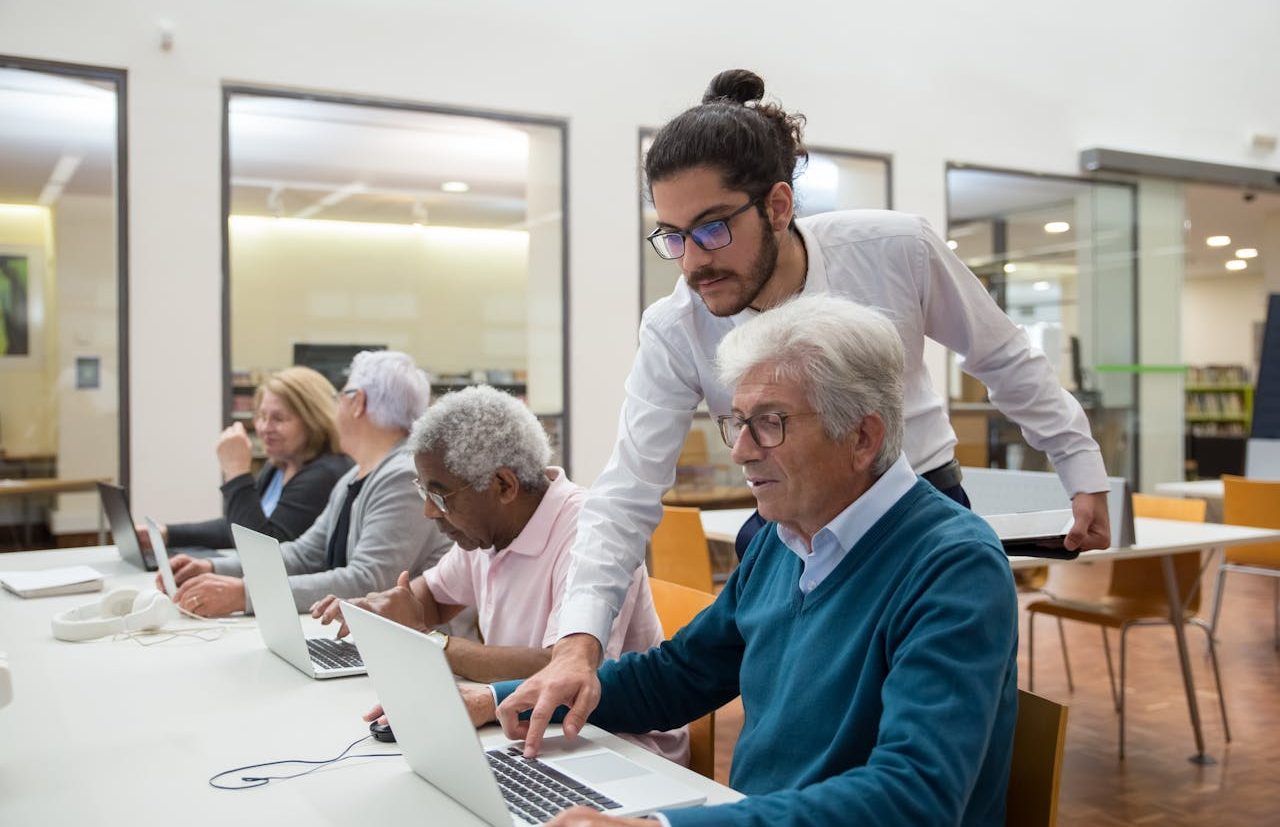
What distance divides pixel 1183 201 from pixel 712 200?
8332 mm

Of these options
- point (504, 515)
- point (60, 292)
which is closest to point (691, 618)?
point (504, 515)

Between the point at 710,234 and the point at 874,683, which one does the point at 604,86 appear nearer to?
the point at 710,234

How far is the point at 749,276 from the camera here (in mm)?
1916

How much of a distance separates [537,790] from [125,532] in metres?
2.84

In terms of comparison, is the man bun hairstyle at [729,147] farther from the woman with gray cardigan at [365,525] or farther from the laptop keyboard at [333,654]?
the woman with gray cardigan at [365,525]

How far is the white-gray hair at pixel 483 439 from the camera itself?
2.26 meters

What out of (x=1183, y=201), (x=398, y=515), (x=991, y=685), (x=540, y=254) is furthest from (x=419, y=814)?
(x=1183, y=201)

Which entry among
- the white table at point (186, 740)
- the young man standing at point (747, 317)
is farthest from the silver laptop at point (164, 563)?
the young man standing at point (747, 317)

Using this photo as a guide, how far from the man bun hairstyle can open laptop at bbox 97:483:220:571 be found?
2464 mm

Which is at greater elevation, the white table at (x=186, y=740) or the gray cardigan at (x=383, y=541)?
the gray cardigan at (x=383, y=541)

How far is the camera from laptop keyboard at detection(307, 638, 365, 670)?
2178 mm

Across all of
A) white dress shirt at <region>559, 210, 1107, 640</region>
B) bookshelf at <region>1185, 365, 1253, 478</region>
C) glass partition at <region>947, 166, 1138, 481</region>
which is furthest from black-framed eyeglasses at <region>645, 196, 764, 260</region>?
bookshelf at <region>1185, 365, 1253, 478</region>

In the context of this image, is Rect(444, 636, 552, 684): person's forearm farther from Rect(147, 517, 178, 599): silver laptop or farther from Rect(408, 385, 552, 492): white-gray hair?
Rect(147, 517, 178, 599): silver laptop

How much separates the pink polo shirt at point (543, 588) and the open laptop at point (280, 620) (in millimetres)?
280
